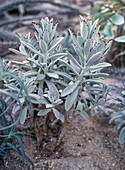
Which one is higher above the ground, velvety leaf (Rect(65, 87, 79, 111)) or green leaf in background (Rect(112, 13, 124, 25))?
green leaf in background (Rect(112, 13, 124, 25))

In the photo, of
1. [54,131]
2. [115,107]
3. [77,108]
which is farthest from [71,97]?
[115,107]

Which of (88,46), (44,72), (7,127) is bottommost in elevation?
(7,127)

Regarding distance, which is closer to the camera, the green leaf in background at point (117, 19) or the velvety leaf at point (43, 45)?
the velvety leaf at point (43, 45)

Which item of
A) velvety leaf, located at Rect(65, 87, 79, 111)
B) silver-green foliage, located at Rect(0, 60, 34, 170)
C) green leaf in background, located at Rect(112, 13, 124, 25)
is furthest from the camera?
green leaf in background, located at Rect(112, 13, 124, 25)

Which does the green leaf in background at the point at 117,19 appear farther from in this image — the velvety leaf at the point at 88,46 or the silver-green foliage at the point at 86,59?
the velvety leaf at the point at 88,46

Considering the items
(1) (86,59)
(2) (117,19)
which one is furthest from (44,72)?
(2) (117,19)

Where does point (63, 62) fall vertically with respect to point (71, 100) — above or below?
above

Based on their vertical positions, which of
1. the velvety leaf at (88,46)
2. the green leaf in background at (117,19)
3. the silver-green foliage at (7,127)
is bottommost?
the silver-green foliage at (7,127)

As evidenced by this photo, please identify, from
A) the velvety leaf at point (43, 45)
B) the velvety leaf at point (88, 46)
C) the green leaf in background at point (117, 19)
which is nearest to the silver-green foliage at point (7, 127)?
the velvety leaf at point (43, 45)

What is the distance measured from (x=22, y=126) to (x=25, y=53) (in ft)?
1.69

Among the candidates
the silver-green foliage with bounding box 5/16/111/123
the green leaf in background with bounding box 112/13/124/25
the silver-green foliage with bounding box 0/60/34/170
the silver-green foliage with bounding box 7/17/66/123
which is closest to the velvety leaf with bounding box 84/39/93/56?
the silver-green foliage with bounding box 5/16/111/123

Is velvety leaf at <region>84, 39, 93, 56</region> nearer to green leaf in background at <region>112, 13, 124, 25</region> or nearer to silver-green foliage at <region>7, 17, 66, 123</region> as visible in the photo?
silver-green foliage at <region>7, 17, 66, 123</region>

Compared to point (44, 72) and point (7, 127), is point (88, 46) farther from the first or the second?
point (7, 127)

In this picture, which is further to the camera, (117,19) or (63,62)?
(117,19)
